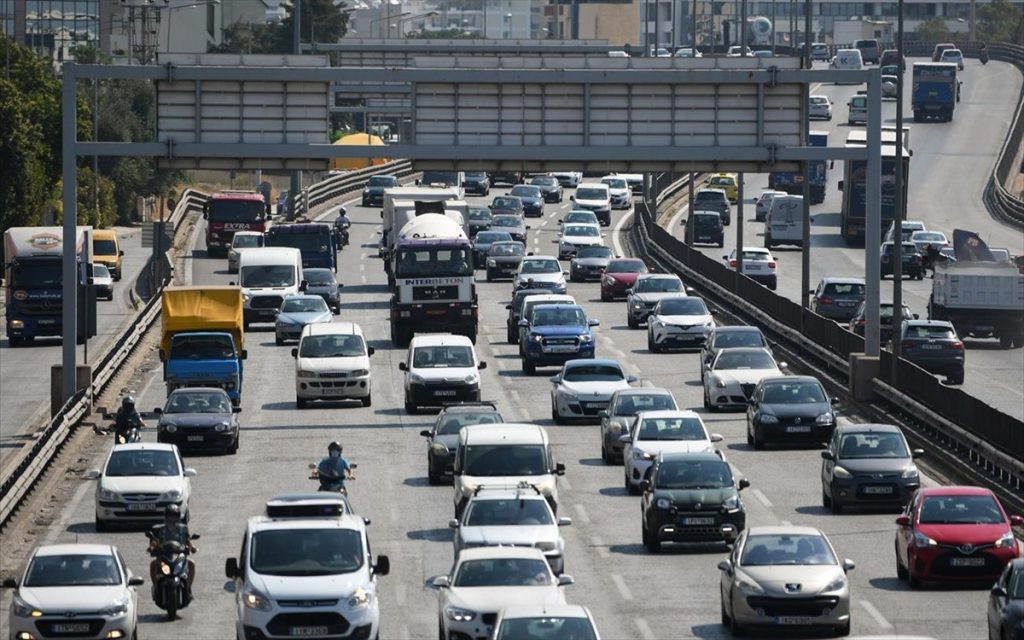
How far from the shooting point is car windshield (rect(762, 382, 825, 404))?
4316 cm

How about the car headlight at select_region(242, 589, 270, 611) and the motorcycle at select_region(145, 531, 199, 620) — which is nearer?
the car headlight at select_region(242, 589, 270, 611)

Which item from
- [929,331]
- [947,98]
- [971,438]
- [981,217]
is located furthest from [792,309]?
[947,98]

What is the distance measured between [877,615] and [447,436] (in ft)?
42.9

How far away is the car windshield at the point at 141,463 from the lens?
35.4m

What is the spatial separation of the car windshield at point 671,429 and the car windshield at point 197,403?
9.01 metres

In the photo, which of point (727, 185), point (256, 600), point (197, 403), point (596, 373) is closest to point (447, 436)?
point (197, 403)

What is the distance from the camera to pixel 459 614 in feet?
80.7

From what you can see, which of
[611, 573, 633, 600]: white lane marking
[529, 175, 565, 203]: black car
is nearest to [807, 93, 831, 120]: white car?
[529, 175, 565, 203]: black car

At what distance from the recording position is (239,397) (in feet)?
164

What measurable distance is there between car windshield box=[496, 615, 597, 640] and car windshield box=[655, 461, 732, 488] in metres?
10.7

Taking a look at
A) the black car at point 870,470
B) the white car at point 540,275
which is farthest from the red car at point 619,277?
the black car at point 870,470

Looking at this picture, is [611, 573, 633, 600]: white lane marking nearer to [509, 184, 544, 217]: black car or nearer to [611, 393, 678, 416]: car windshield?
[611, 393, 678, 416]: car windshield

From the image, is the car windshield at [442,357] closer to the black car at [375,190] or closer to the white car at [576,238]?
the white car at [576,238]

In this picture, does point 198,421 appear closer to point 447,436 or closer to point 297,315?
point 447,436
